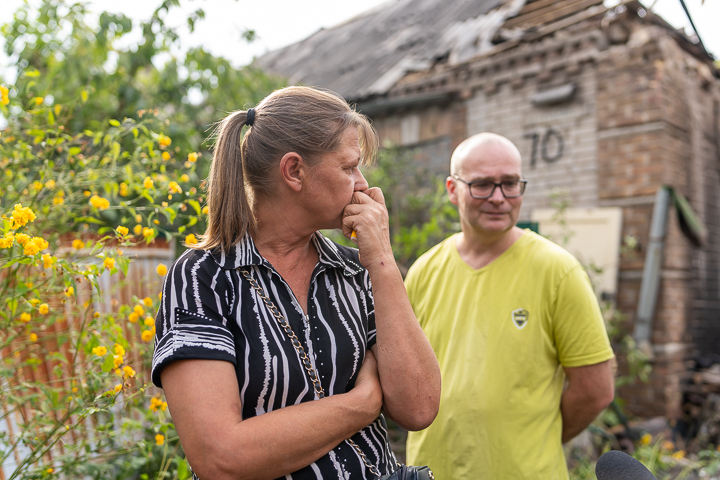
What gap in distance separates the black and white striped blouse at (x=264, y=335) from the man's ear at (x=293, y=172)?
19 centimetres

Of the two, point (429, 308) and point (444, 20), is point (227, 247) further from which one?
point (444, 20)

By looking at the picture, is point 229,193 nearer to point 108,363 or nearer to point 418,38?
point 108,363

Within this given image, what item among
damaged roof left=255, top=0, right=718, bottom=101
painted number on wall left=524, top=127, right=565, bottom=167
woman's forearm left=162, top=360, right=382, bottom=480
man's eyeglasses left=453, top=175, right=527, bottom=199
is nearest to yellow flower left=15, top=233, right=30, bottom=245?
woman's forearm left=162, top=360, right=382, bottom=480

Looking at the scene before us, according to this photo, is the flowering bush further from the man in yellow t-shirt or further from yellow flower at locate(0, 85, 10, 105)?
the man in yellow t-shirt

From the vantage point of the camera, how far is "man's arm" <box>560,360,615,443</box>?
216 centimetres

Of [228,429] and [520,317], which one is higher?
[520,317]

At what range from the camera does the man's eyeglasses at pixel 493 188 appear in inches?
93.0

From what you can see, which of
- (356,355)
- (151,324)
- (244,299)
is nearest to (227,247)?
(244,299)

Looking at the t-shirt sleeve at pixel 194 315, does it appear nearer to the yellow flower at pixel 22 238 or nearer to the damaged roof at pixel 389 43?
the yellow flower at pixel 22 238

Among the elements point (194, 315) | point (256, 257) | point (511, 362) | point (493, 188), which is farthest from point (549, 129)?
point (194, 315)

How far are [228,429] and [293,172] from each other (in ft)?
2.16

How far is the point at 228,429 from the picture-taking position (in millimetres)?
1174

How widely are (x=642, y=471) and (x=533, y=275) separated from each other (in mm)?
1085

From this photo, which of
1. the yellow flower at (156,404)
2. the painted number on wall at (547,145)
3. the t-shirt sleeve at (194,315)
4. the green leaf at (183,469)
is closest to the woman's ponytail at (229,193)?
the t-shirt sleeve at (194,315)
